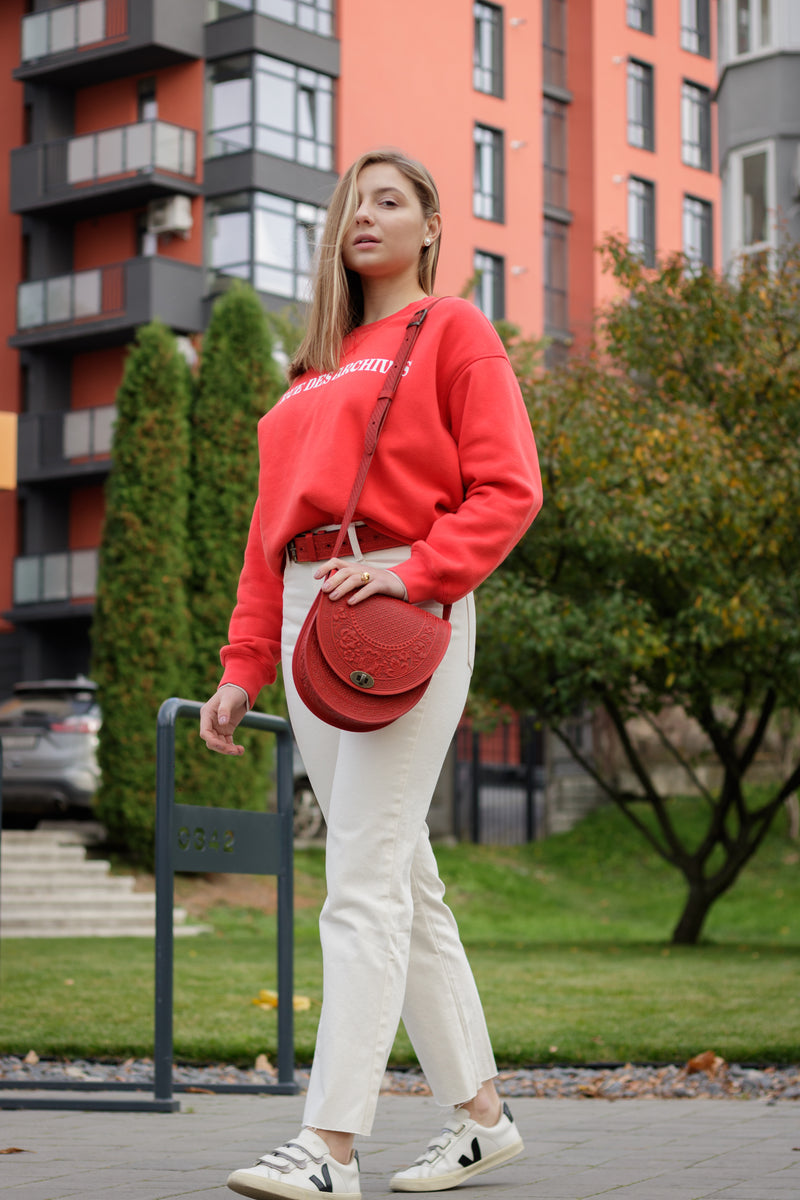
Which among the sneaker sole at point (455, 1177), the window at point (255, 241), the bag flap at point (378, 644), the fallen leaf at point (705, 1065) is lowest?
the fallen leaf at point (705, 1065)

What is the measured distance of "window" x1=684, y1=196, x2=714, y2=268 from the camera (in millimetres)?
42562

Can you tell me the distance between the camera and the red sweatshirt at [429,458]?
3.52 meters

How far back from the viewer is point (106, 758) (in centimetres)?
1883

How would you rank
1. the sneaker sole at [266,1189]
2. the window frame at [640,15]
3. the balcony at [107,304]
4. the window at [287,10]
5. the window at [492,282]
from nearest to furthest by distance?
the sneaker sole at [266,1189] < the balcony at [107,304] < the window at [287,10] < the window at [492,282] < the window frame at [640,15]

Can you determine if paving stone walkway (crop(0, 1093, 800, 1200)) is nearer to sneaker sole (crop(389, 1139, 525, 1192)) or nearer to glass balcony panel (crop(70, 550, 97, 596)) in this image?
sneaker sole (crop(389, 1139, 525, 1192))

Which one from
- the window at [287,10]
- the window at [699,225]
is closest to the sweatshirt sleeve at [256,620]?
the window at [287,10]

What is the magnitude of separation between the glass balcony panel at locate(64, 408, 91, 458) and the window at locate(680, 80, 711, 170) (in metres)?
18.1

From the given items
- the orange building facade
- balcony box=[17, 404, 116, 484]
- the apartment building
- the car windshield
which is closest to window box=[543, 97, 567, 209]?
the orange building facade

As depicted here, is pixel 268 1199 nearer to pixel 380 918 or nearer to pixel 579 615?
pixel 380 918

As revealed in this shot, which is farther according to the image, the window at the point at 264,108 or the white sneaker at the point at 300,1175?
the window at the point at 264,108

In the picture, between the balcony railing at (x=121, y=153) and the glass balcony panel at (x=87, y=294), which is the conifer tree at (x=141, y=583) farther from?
the balcony railing at (x=121, y=153)

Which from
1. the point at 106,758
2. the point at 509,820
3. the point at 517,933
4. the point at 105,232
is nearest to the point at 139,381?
the point at 106,758

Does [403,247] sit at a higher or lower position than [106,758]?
higher

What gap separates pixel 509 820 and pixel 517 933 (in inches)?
372
